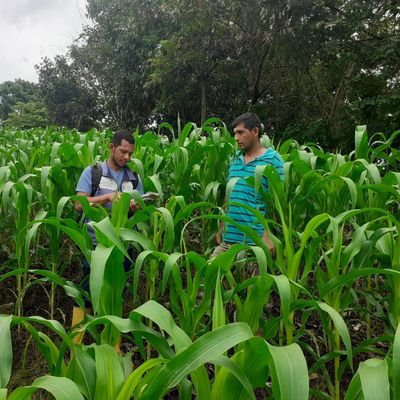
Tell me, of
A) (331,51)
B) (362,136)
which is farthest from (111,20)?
(362,136)

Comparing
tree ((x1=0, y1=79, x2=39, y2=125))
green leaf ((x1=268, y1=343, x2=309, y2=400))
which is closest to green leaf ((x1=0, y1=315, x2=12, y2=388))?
green leaf ((x1=268, y1=343, x2=309, y2=400))

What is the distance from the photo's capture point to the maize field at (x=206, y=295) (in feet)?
2.96

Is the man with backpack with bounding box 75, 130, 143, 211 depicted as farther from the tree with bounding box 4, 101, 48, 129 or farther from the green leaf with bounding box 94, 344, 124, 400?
the tree with bounding box 4, 101, 48, 129

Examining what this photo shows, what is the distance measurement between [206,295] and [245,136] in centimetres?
116

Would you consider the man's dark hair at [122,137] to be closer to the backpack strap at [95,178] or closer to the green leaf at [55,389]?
the backpack strap at [95,178]

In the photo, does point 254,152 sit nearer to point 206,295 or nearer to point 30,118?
point 206,295

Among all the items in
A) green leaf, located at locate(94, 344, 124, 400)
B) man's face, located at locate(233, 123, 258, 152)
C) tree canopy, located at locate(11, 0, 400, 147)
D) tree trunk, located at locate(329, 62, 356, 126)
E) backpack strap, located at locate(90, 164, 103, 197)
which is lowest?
green leaf, located at locate(94, 344, 124, 400)

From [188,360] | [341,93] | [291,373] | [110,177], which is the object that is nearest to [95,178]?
[110,177]

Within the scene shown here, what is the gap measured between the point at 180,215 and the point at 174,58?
10426mm

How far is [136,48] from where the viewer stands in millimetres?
14531

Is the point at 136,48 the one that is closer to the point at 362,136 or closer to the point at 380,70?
the point at 380,70

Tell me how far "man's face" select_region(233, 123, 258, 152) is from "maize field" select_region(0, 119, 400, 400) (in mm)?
238

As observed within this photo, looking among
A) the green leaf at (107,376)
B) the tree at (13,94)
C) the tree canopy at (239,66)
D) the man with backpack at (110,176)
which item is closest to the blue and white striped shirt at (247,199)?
the man with backpack at (110,176)

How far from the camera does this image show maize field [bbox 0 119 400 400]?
35.5 inches
